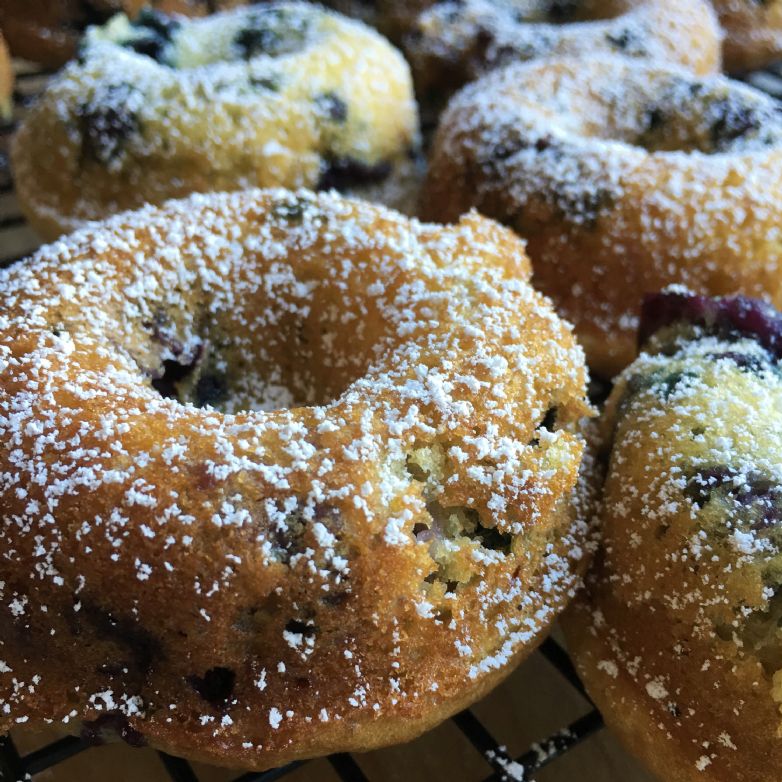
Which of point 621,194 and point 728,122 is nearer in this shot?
point 621,194

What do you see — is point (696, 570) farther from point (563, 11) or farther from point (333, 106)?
point (563, 11)

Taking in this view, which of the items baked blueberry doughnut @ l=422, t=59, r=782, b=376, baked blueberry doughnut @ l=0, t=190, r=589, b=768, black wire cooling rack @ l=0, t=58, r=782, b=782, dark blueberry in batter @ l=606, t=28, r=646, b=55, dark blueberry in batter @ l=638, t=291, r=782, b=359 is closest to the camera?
baked blueberry doughnut @ l=0, t=190, r=589, b=768

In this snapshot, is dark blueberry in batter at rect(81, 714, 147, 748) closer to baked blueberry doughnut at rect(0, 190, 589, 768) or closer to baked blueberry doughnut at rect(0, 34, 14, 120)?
baked blueberry doughnut at rect(0, 190, 589, 768)

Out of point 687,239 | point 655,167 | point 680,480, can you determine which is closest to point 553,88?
point 655,167

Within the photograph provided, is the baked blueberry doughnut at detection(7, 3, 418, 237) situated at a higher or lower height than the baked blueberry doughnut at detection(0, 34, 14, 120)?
higher

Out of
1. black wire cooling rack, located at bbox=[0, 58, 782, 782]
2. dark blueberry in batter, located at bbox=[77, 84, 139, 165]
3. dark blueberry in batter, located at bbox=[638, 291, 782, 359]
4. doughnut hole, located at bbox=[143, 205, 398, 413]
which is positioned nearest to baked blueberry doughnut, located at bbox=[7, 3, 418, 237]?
dark blueberry in batter, located at bbox=[77, 84, 139, 165]

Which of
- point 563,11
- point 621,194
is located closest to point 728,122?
point 621,194
